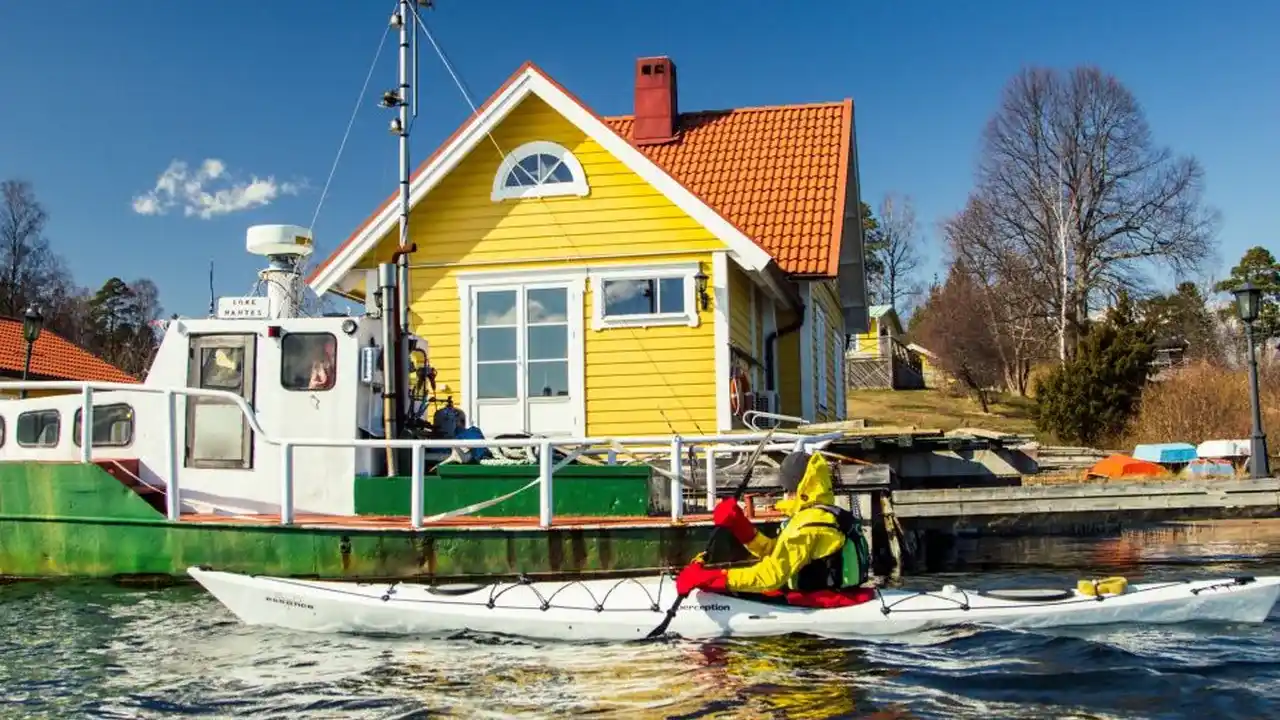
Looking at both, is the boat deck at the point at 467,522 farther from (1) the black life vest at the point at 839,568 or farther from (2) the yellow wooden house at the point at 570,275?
(2) the yellow wooden house at the point at 570,275

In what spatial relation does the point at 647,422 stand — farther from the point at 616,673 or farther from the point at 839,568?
the point at 616,673

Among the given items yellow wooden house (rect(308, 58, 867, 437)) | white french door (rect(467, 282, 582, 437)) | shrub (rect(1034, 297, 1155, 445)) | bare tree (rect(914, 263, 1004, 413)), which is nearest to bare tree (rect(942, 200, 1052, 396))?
bare tree (rect(914, 263, 1004, 413))

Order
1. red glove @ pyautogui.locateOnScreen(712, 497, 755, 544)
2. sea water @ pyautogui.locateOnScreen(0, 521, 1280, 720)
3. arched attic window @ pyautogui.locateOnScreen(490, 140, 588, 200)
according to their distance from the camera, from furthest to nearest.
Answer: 1. arched attic window @ pyautogui.locateOnScreen(490, 140, 588, 200)
2. red glove @ pyautogui.locateOnScreen(712, 497, 755, 544)
3. sea water @ pyautogui.locateOnScreen(0, 521, 1280, 720)

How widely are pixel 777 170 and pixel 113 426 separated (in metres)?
11.6

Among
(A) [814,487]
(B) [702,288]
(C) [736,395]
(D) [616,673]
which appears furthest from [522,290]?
(D) [616,673]

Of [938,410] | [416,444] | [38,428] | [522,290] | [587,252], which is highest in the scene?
[587,252]

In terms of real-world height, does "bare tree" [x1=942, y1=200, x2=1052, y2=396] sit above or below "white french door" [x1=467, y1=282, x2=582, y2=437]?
above

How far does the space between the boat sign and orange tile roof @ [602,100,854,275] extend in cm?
667

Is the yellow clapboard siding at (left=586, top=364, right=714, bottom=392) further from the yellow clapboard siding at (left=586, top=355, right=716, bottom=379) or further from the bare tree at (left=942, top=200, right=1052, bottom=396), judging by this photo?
the bare tree at (left=942, top=200, right=1052, bottom=396)

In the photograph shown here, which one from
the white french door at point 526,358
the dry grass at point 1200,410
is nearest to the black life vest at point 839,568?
the white french door at point 526,358

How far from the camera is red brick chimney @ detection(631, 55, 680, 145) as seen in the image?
21.2 m

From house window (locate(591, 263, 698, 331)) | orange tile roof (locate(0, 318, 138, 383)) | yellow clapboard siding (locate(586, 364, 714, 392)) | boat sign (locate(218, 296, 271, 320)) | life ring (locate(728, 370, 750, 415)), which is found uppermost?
orange tile roof (locate(0, 318, 138, 383))

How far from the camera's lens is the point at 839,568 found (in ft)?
30.3

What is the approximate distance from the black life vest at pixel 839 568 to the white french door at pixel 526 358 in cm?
754
